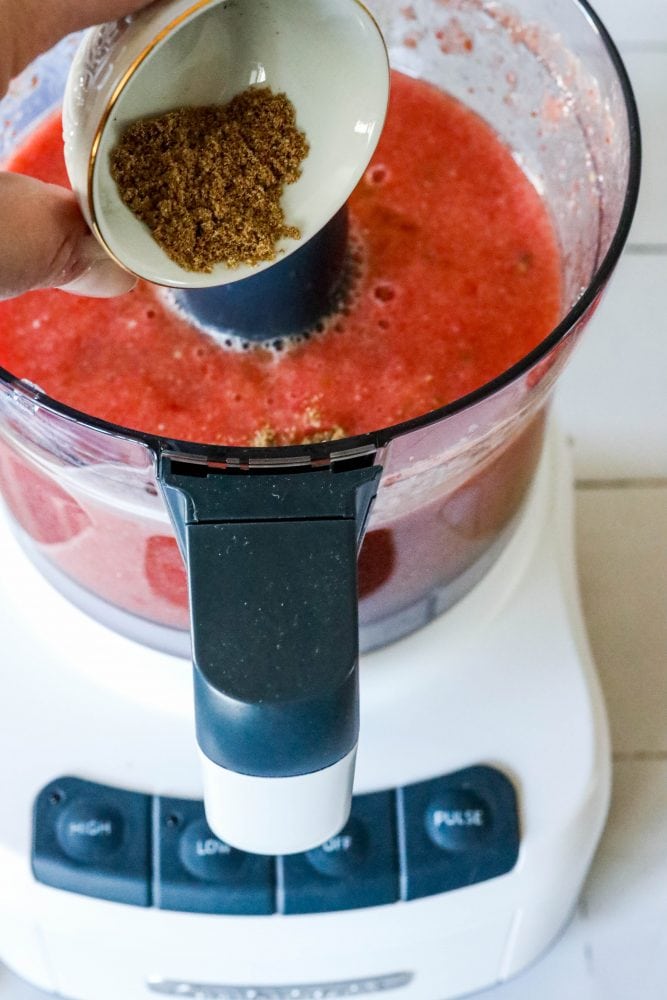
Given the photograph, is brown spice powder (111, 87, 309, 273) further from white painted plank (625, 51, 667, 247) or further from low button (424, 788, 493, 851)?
white painted plank (625, 51, 667, 247)

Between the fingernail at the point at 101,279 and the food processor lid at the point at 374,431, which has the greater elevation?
the fingernail at the point at 101,279

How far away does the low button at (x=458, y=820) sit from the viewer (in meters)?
0.56

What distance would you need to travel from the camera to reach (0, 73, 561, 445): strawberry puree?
0.52 m

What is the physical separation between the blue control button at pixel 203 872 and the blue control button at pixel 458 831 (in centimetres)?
7

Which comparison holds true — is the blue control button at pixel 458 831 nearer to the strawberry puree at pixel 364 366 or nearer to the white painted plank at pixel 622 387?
the strawberry puree at pixel 364 366

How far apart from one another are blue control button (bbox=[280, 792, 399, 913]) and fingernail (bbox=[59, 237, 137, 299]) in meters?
0.28

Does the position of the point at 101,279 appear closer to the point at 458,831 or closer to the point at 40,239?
the point at 40,239

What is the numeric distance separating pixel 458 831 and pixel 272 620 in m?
0.24

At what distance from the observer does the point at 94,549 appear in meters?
0.54

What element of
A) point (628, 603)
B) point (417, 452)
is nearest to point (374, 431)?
point (417, 452)

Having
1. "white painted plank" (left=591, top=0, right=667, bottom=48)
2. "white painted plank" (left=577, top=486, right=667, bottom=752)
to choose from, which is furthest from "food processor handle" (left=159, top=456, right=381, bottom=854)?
"white painted plank" (left=591, top=0, right=667, bottom=48)

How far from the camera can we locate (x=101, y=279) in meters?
0.44

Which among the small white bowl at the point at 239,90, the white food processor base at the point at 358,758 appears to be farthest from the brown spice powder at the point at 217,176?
the white food processor base at the point at 358,758

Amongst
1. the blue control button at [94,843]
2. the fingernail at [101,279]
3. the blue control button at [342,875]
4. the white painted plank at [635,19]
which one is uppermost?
the fingernail at [101,279]
